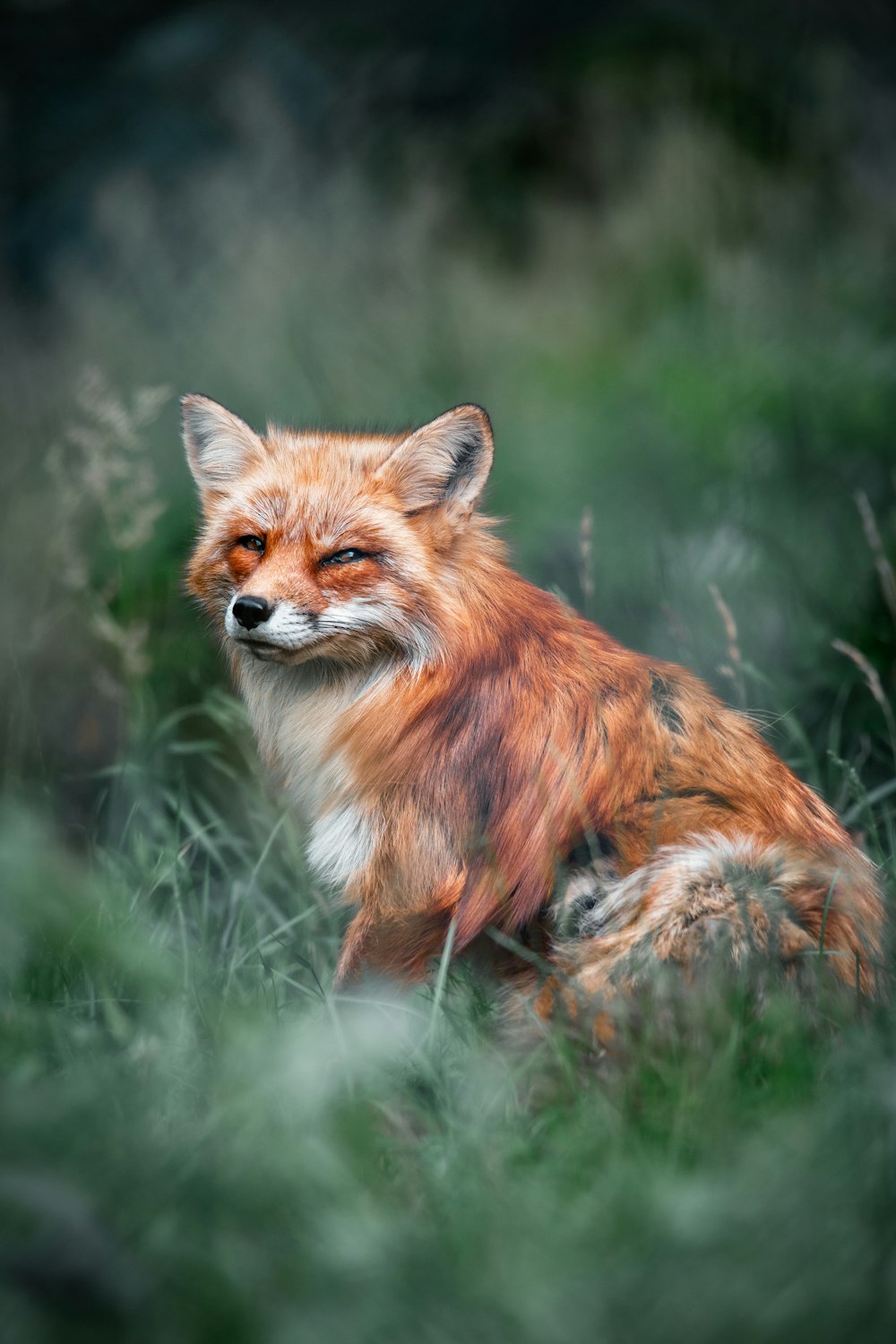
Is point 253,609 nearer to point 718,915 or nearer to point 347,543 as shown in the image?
point 347,543

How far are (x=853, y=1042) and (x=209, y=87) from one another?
5329mm

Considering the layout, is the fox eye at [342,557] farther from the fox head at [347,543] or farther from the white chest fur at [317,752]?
the white chest fur at [317,752]

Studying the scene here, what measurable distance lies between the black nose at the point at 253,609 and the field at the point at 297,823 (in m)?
0.81

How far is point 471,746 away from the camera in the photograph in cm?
317

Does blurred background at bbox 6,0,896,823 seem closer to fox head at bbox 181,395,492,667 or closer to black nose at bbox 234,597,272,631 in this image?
fox head at bbox 181,395,492,667

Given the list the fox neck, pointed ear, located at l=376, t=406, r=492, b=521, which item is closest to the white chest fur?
the fox neck

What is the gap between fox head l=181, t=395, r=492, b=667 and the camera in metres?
3.17

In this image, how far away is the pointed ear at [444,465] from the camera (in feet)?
11.0

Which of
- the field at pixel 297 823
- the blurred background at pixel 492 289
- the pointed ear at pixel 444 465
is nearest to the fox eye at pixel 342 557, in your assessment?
the pointed ear at pixel 444 465

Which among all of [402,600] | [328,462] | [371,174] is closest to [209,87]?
[371,174]

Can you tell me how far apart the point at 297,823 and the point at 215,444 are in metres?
1.38

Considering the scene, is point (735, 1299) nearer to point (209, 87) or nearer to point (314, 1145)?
point (314, 1145)

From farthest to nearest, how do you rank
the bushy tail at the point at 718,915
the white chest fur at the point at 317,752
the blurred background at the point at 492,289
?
the blurred background at the point at 492,289
the white chest fur at the point at 317,752
the bushy tail at the point at 718,915

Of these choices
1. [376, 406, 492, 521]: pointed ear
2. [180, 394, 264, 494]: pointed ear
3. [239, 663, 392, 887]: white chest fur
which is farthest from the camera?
[180, 394, 264, 494]: pointed ear
